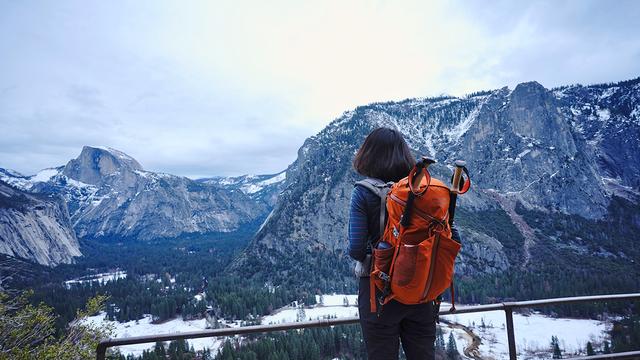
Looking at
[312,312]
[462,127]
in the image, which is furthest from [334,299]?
[462,127]

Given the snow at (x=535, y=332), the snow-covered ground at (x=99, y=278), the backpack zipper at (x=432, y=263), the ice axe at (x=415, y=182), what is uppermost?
the ice axe at (x=415, y=182)

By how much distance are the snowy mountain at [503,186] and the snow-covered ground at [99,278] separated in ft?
159

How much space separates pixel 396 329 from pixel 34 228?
6716 inches

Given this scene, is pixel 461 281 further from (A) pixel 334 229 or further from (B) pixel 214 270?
(B) pixel 214 270

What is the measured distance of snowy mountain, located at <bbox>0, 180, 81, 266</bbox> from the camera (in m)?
121

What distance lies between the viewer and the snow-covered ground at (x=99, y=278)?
12121cm

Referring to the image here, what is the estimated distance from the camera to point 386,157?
3.04 metres

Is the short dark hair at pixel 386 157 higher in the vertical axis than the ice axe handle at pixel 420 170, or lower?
higher

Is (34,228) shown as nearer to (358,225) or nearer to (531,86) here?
(358,225)

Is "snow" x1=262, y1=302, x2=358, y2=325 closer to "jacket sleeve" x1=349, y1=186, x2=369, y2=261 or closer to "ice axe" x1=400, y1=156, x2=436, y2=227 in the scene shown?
"jacket sleeve" x1=349, y1=186, x2=369, y2=261

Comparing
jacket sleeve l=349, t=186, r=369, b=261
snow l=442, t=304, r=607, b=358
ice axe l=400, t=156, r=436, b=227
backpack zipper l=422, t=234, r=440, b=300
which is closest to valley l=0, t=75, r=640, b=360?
snow l=442, t=304, r=607, b=358

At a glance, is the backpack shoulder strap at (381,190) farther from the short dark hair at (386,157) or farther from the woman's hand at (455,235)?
the woman's hand at (455,235)


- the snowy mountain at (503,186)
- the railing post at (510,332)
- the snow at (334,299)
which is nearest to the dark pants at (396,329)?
the railing post at (510,332)

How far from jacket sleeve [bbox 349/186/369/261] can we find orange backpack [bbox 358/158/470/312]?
24cm
